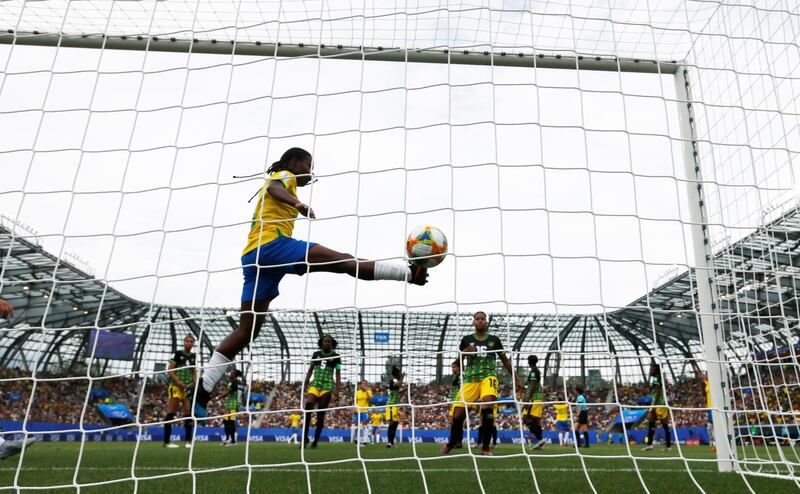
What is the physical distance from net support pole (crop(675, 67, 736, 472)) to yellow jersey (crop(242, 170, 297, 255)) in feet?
9.77

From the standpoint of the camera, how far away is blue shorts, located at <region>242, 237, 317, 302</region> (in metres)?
3.99

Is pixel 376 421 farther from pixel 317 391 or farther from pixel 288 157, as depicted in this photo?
pixel 288 157

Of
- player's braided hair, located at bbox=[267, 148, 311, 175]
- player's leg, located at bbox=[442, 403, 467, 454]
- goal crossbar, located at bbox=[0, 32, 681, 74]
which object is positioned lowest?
player's leg, located at bbox=[442, 403, 467, 454]

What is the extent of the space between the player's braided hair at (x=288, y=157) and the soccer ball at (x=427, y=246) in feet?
3.37

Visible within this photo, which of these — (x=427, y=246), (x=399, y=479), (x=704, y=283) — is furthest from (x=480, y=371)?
(x=427, y=246)

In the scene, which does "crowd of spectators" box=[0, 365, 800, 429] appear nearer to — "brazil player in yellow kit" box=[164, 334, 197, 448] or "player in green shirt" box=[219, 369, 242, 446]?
"player in green shirt" box=[219, 369, 242, 446]

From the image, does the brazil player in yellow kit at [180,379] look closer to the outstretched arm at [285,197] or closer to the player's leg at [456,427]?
the player's leg at [456,427]

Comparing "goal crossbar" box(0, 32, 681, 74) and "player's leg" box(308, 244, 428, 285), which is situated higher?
"goal crossbar" box(0, 32, 681, 74)

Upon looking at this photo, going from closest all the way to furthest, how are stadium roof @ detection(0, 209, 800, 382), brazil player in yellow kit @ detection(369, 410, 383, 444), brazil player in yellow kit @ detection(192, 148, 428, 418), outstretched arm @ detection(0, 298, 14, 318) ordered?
outstretched arm @ detection(0, 298, 14, 318)
brazil player in yellow kit @ detection(192, 148, 428, 418)
stadium roof @ detection(0, 209, 800, 382)
brazil player in yellow kit @ detection(369, 410, 383, 444)

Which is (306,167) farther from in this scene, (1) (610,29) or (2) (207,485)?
(1) (610,29)

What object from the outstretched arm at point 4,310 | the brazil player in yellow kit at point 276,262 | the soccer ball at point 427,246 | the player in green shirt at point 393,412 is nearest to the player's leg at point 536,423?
the player in green shirt at point 393,412

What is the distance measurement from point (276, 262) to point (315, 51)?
2157 mm

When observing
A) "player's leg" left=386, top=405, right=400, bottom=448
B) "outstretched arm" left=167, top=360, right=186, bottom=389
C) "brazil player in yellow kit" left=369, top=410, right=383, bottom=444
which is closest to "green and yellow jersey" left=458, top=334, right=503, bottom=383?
"outstretched arm" left=167, top=360, right=186, bottom=389

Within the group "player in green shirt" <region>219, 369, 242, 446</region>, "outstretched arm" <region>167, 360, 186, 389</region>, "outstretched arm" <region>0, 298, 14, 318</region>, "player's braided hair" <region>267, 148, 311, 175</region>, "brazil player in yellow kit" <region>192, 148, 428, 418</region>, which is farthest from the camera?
"player in green shirt" <region>219, 369, 242, 446</region>
